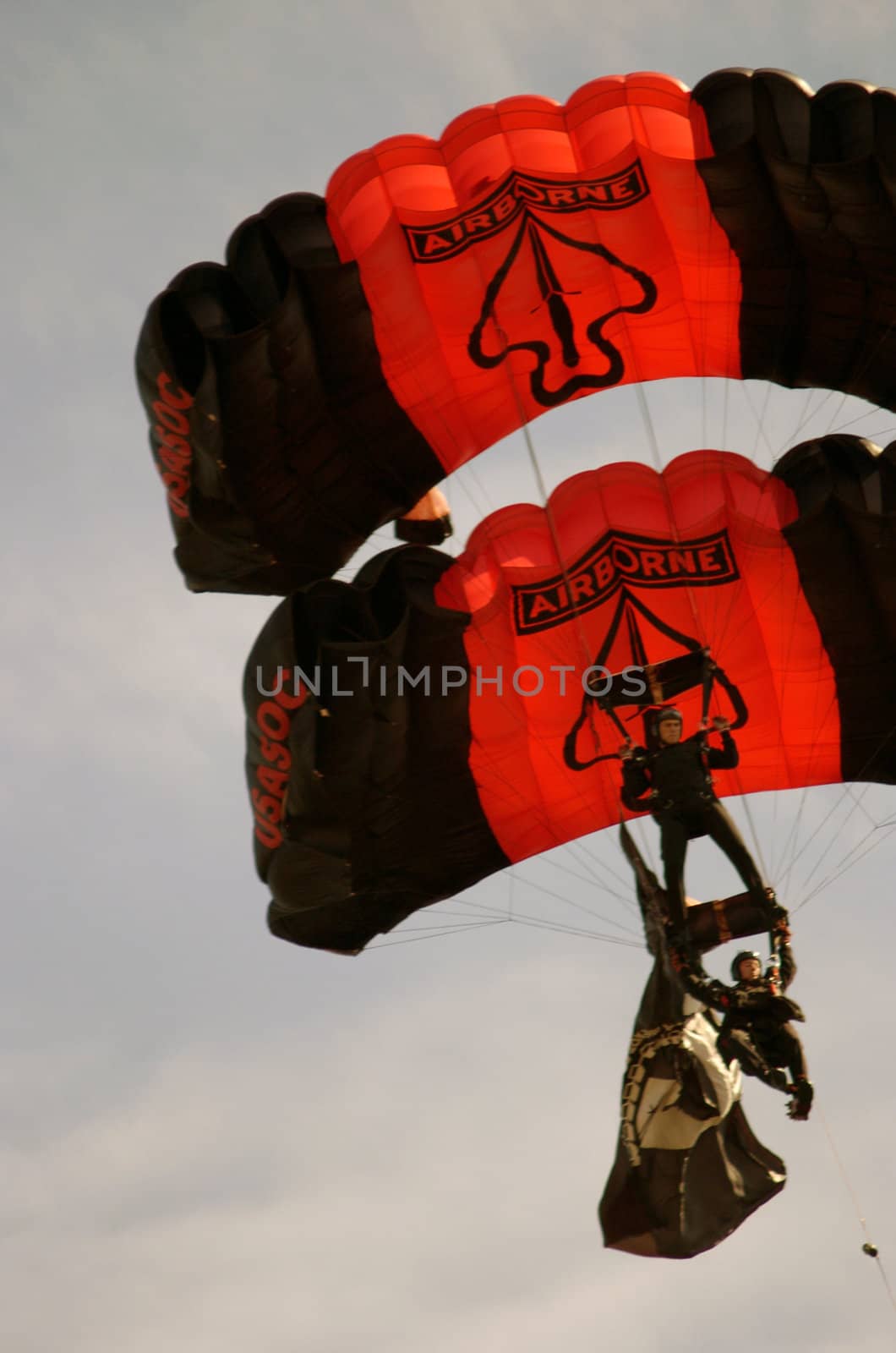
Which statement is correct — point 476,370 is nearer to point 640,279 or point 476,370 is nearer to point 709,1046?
point 640,279

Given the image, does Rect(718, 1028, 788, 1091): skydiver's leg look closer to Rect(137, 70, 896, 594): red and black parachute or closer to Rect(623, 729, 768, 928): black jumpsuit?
Rect(623, 729, 768, 928): black jumpsuit

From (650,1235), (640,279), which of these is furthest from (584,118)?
(650,1235)

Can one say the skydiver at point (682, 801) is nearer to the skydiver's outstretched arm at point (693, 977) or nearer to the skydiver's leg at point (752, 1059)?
the skydiver's outstretched arm at point (693, 977)

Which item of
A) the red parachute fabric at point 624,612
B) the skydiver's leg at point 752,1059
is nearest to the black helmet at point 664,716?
the red parachute fabric at point 624,612

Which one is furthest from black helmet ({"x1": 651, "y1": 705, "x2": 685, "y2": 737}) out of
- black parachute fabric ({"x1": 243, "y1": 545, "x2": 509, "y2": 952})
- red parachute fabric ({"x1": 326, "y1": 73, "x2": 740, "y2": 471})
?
red parachute fabric ({"x1": 326, "y1": 73, "x2": 740, "y2": 471})

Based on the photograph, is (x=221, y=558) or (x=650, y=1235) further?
(x=221, y=558)

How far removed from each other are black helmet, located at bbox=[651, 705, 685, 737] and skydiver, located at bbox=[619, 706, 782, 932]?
0.02 meters

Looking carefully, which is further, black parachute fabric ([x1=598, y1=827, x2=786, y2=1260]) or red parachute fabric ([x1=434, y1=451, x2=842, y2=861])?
red parachute fabric ([x1=434, y1=451, x2=842, y2=861])

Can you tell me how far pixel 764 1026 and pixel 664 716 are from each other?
2002mm

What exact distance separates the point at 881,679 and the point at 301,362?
13.9 ft

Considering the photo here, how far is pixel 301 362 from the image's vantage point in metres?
15.0

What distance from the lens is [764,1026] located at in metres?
13.5

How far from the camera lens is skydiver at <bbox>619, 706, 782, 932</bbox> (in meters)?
14.1

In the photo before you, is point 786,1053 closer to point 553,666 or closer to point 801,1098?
point 801,1098
